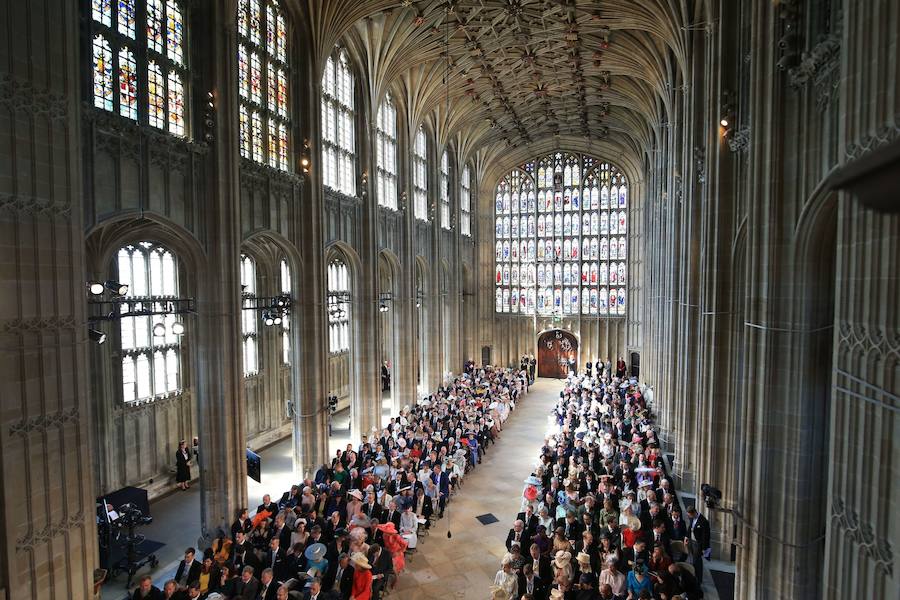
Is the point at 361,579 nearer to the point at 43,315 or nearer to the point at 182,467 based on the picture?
the point at 43,315

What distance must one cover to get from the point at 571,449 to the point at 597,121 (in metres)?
23.5

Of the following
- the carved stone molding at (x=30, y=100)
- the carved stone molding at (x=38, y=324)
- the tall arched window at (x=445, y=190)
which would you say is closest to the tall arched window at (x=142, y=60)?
the carved stone molding at (x=30, y=100)

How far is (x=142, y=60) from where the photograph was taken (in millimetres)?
11359

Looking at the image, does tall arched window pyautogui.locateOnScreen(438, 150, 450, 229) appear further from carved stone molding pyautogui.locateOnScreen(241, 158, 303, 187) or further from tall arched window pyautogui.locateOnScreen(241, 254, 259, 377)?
carved stone molding pyautogui.locateOnScreen(241, 158, 303, 187)

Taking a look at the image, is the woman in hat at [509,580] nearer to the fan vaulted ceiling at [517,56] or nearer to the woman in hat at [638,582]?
the woman in hat at [638,582]

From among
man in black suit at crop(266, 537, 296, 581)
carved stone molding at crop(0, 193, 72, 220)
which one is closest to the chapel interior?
carved stone molding at crop(0, 193, 72, 220)

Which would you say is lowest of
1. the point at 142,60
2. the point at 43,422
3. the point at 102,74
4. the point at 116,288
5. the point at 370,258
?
the point at 43,422

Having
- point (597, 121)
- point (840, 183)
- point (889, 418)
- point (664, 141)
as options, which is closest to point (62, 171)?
point (840, 183)

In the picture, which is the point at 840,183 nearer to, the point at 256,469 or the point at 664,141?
the point at 256,469

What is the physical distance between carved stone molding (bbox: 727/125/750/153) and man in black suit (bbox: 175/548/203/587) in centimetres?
1327

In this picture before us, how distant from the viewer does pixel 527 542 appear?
10547 mm

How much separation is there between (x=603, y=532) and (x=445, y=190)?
25048 millimetres

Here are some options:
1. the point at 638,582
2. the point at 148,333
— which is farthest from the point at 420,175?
the point at 638,582

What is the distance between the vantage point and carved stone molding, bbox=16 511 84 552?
7898mm
